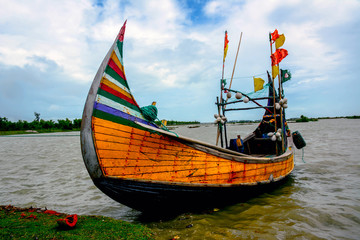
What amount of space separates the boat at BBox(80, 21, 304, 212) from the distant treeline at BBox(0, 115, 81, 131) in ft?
165

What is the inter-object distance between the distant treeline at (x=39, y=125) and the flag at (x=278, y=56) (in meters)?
50.1

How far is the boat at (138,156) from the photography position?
3621 millimetres

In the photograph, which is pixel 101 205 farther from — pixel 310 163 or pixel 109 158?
pixel 310 163

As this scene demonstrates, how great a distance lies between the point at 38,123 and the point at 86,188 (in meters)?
48.8

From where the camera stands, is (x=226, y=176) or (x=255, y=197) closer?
(x=226, y=176)

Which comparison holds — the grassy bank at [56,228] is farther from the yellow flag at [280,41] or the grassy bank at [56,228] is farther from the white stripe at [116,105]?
the yellow flag at [280,41]

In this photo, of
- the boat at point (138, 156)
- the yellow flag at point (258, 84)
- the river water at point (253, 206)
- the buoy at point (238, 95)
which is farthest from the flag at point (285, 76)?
the boat at point (138, 156)

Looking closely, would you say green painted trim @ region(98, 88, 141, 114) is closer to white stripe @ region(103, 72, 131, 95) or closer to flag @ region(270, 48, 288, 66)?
white stripe @ region(103, 72, 131, 95)

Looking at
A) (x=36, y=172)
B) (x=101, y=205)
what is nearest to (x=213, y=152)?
(x=101, y=205)

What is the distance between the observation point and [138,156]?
12.7 ft

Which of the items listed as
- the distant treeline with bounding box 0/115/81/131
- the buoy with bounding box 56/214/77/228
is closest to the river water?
the buoy with bounding box 56/214/77/228

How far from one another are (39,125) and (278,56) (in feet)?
176

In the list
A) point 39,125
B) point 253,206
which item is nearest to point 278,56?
point 253,206

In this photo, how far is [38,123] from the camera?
A: 4722 centimetres
